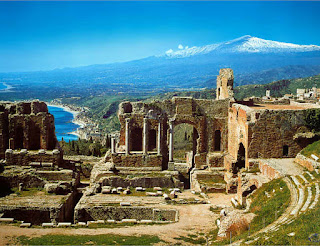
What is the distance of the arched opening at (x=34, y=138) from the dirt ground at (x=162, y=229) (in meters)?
13.8

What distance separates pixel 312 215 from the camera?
15781mm

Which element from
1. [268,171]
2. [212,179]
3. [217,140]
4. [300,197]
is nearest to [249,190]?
[268,171]

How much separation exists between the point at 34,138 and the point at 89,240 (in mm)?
18104

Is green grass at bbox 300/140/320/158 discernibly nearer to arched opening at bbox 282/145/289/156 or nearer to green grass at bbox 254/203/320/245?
arched opening at bbox 282/145/289/156

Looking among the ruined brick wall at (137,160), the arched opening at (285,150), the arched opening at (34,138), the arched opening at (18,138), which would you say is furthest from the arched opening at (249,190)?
the arched opening at (18,138)

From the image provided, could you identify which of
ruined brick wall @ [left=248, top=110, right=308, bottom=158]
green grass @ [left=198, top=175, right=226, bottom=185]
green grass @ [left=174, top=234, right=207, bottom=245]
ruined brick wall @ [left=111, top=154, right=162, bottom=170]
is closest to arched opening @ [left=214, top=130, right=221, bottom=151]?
green grass @ [left=198, top=175, right=226, bottom=185]

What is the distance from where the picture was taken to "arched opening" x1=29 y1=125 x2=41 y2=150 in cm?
3391

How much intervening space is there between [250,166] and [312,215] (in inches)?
530

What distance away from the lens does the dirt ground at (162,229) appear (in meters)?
19.8

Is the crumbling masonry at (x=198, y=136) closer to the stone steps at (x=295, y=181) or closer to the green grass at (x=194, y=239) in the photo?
the stone steps at (x=295, y=181)

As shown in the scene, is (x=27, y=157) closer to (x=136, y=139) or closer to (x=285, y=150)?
(x=136, y=139)

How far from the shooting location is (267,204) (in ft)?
67.7

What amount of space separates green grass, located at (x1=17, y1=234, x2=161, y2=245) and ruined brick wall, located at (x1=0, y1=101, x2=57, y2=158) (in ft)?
52.1

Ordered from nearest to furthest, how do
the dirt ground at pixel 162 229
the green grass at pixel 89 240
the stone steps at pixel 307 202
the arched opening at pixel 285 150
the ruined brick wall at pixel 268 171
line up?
the stone steps at pixel 307 202, the green grass at pixel 89 240, the dirt ground at pixel 162 229, the ruined brick wall at pixel 268 171, the arched opening at pixel 285 150
